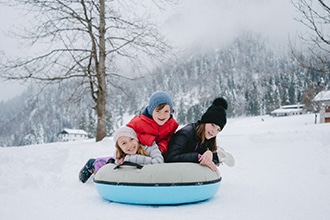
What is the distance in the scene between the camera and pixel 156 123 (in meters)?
3.49

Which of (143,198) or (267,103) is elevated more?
(143,198)

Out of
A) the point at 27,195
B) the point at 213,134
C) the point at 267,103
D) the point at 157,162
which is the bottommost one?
the point at 267,103

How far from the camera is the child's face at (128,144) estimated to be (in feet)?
10.9

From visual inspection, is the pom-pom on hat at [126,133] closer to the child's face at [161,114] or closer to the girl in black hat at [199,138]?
the child's face at [161,114]


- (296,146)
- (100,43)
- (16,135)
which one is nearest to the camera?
(296,146)

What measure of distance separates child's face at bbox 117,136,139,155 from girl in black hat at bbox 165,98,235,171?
405 mm

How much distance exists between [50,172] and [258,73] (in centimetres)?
16713

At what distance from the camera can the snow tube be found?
2920 millimetres

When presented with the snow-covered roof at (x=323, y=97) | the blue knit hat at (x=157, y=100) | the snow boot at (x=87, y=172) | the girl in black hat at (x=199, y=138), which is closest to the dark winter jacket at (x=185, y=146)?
the girl in black hat at (x=199, y=138)

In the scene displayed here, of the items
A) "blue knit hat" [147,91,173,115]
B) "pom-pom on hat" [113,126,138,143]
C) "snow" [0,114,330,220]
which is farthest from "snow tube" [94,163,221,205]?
"blue knit hat" [147,91,173,115]

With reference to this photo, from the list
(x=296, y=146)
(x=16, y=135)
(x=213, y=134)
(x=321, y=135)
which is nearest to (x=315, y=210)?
(x=213, y=134)

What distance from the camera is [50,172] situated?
5305 mm

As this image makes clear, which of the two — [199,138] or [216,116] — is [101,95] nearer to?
[199,138]

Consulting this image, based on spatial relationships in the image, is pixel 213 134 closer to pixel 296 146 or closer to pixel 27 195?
pixel 27 195
